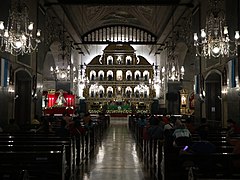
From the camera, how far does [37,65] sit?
16.0 metres

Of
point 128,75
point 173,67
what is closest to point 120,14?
point 173,67

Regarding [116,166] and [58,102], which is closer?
[116,166]

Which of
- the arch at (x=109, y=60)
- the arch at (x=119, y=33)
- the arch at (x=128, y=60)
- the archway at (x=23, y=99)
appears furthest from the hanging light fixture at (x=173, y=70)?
the arch at (x=109, y=60)

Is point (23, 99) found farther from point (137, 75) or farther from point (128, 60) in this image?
point (128, 60)

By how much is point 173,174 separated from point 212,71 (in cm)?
909

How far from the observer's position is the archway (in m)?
15.0

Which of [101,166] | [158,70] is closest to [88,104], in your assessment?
[158,70]

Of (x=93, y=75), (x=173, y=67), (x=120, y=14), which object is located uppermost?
(x=120, y=14)

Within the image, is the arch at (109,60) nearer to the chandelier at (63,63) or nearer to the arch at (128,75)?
the arch at (128,75)

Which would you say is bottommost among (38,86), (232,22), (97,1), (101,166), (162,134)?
(101,166)

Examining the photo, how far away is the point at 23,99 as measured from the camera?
595 inches

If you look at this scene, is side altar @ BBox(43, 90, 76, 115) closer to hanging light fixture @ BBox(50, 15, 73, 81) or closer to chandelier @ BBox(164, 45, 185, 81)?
hanging light fixture @ BBox(50, 15, 73, 81)

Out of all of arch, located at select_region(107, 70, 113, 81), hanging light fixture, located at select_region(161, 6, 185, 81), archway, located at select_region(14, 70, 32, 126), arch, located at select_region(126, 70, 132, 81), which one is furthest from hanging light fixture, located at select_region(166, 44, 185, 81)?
arch, located at select_region(107, 70, 113, 81)

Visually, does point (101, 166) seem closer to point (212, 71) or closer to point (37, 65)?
point (212, 71)
